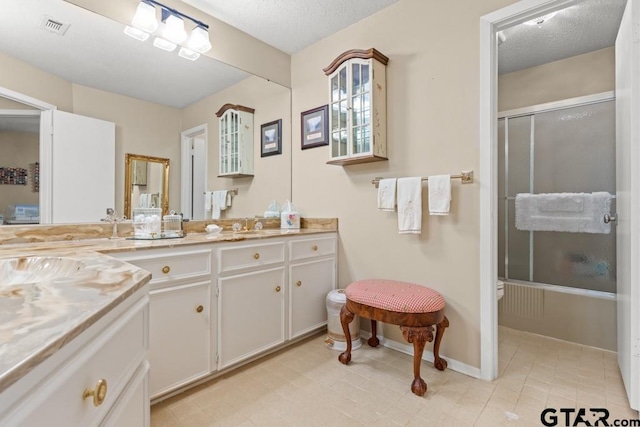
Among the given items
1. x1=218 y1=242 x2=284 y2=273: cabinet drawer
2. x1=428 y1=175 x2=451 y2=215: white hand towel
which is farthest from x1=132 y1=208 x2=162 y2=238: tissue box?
x1=428 y1=175 x2=451 y2=215: white hand towel

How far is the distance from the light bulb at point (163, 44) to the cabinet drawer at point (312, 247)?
5.34 ft

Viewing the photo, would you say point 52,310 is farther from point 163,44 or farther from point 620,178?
point 620,178

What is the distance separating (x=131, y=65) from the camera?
2.03m

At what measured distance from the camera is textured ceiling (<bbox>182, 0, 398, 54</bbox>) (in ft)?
7.28

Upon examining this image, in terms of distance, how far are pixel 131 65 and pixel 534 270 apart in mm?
3600

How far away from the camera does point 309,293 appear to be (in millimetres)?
2381

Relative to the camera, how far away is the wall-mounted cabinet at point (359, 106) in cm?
218

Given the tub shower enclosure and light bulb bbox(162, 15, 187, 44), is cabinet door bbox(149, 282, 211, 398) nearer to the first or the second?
light bulb bbox(162, 15, 187, 44)

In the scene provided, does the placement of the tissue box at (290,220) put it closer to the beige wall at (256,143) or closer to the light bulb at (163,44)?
the beige wall at (256,143)

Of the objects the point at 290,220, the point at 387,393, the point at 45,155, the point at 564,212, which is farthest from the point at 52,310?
the point at 564,212

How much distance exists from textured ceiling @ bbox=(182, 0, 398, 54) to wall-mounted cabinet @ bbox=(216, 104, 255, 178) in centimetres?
65

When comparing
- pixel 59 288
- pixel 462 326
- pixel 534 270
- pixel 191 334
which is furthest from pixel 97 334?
pixel 534 270

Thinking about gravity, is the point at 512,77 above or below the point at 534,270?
above

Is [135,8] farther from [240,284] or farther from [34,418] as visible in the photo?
[34,418]
